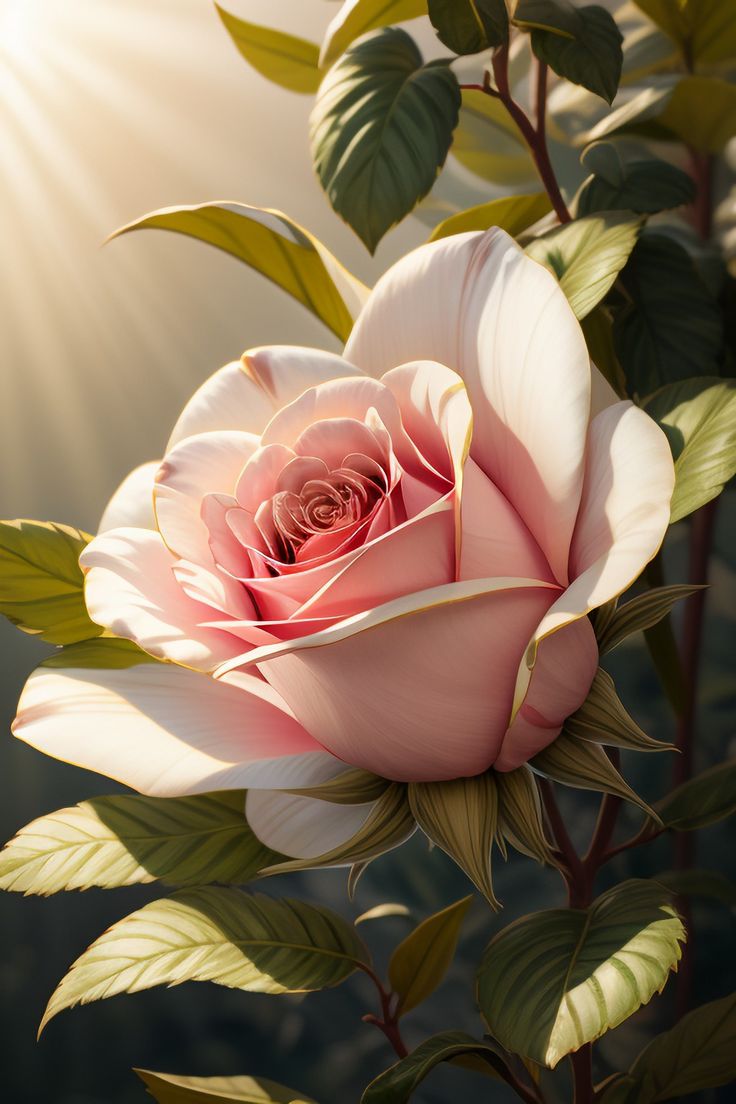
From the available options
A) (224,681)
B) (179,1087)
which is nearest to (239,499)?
(224,681)

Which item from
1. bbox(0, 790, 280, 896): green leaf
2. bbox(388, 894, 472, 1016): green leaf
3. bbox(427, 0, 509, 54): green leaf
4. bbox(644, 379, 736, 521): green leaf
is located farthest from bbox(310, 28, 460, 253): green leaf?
bbox(388, 894, 472, 1016): green leaf

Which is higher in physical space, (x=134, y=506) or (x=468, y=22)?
(x=468, y=22)

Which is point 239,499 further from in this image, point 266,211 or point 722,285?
point 722,285

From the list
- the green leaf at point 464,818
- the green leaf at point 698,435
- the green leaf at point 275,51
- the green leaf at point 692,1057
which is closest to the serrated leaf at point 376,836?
the green leaf at point 464,818

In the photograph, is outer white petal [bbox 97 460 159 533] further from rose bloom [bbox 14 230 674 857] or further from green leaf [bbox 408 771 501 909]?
green leaf [bbox 408 771 501 909]

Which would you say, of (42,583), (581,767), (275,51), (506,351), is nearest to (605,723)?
(581,767)

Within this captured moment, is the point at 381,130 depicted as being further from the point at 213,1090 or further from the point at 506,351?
the point at 213,1090
